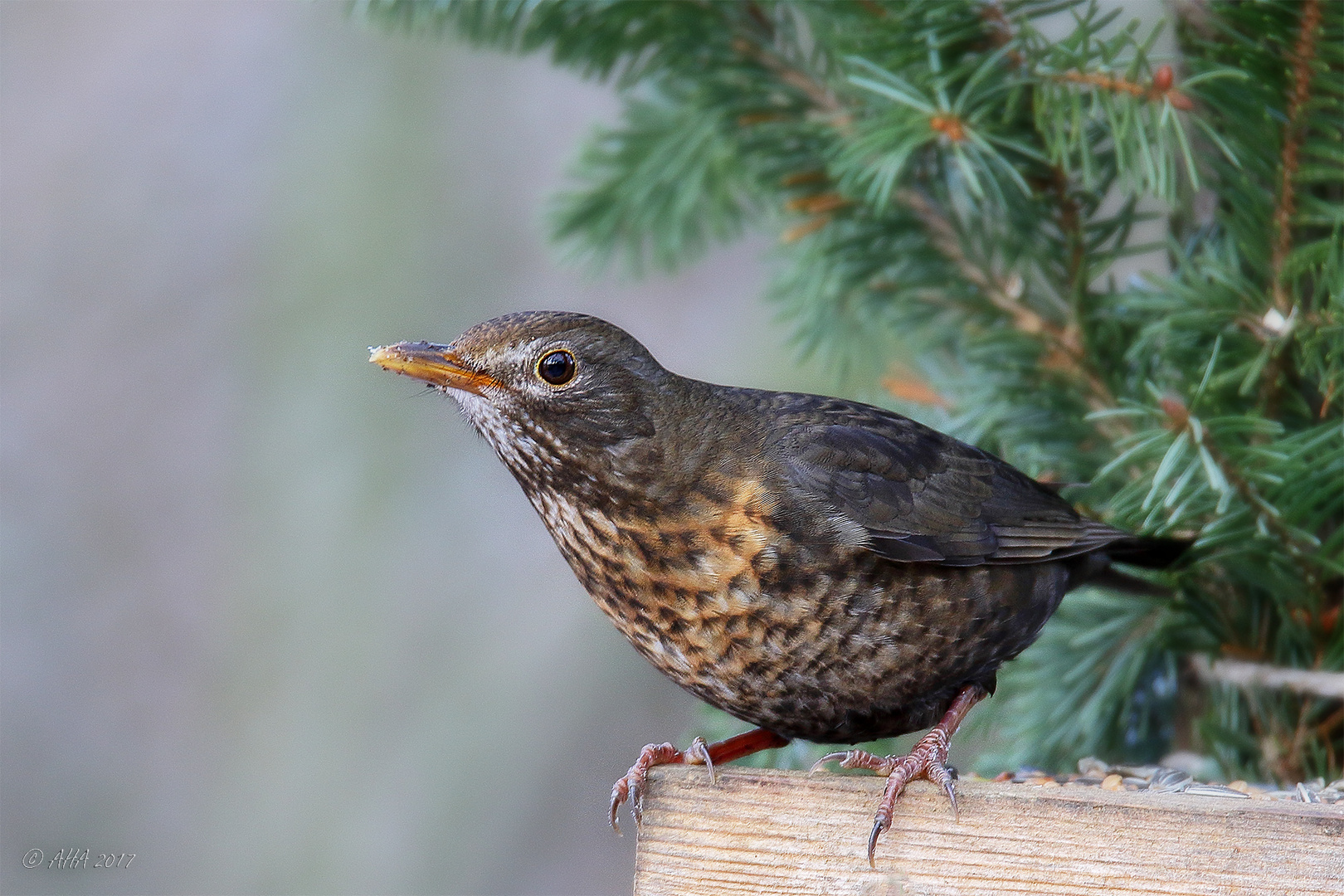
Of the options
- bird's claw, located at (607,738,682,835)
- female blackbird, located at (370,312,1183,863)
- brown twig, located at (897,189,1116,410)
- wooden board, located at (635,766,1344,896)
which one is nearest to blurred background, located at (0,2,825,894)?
brown twig, located at (897,189,1116,410)

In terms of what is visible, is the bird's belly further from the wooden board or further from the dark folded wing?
the wooden board

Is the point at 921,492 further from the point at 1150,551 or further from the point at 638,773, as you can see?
the point at 638,773

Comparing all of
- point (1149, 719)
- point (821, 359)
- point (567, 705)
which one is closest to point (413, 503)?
point (567, 705)

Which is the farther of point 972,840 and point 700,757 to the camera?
point 700,757

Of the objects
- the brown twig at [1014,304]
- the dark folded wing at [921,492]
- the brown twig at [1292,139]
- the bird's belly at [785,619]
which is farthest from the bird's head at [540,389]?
the brown twig at [1292,139]

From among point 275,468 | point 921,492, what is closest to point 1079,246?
point 921,492

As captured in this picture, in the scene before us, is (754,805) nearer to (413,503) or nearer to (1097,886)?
(1097,886)

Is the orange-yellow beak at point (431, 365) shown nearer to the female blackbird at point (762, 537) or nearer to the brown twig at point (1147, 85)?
the female blackbird at point (762, 537)
